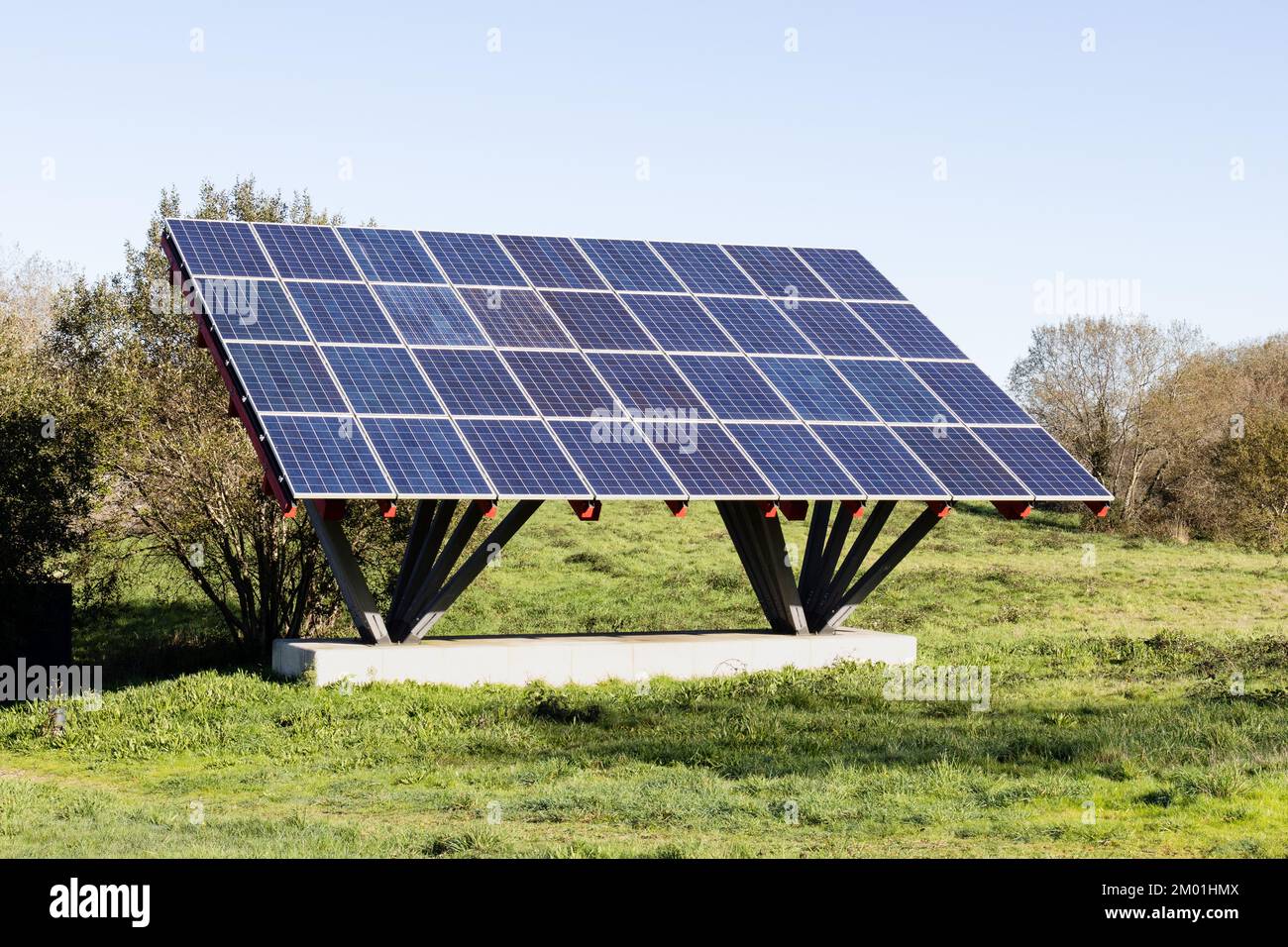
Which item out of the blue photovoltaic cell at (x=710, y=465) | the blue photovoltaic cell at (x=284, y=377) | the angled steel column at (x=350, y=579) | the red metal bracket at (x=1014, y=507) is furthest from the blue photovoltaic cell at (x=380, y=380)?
the red metal bracket at (x=1014, y=507)

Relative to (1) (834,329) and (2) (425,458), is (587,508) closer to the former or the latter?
(2) (425,458)

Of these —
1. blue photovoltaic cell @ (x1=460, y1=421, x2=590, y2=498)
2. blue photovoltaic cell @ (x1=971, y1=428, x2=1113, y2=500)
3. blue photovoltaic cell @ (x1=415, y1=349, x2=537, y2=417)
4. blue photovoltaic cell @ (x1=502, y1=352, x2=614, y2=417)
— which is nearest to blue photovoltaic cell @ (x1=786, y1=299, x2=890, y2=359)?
blue photovoltaic cell @ (x1=971, y1=428, x2=1113, y2=500)

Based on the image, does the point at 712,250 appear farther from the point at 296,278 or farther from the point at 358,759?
the point at 358,759

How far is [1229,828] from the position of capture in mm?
14938

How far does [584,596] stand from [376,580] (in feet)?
38.6

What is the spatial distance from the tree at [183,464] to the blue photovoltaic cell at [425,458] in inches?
275

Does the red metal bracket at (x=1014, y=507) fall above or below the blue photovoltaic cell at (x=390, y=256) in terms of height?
below

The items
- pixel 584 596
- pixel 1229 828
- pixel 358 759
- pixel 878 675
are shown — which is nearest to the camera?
pixel 1229 828

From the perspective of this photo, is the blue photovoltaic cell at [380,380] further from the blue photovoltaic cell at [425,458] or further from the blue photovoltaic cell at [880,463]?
the blue photovoltaic cell at [880,463]

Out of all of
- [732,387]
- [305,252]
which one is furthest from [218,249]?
[732,387]

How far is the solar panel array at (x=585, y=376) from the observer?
76.4 ft

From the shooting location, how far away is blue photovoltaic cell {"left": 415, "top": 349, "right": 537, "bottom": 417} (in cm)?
2458

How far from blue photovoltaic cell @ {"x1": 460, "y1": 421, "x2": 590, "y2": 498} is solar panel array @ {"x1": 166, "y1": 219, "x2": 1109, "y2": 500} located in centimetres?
4
